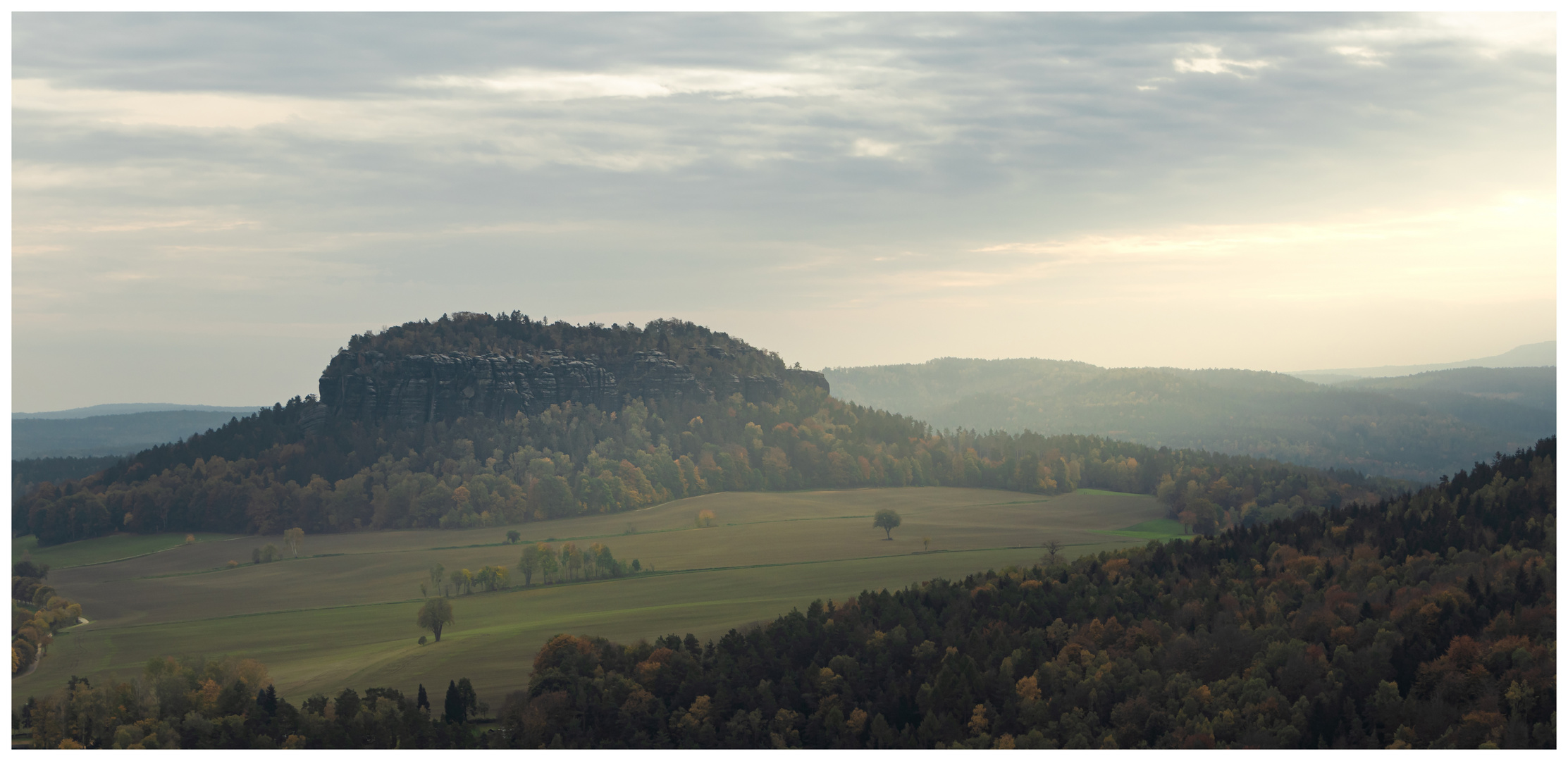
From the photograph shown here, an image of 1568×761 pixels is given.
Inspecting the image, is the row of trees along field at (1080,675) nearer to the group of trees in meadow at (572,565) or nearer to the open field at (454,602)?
the open field at (454,602)

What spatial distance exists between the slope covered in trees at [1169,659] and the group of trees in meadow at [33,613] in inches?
2365

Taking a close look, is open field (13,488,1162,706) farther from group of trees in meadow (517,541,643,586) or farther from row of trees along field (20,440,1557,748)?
row of trees along field (20,440,1557,748)

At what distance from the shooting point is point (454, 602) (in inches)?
6230

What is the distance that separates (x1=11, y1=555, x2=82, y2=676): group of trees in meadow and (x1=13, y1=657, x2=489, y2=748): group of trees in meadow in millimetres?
23130

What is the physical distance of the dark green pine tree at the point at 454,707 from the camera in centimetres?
10150

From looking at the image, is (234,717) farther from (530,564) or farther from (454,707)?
(530,564)

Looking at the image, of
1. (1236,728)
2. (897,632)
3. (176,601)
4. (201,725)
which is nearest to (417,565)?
(176,601)

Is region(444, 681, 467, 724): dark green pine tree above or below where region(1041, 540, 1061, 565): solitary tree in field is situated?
below

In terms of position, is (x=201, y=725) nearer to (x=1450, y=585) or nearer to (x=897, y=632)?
(x=897, y=632)

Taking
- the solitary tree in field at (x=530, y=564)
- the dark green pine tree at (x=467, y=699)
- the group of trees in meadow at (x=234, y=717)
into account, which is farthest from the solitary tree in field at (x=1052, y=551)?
the group of trees in meadow at (x=234, y=717)

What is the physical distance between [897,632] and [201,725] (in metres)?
61.9

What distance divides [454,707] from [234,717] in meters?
17.8

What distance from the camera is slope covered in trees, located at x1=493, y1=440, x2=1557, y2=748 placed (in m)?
87.1

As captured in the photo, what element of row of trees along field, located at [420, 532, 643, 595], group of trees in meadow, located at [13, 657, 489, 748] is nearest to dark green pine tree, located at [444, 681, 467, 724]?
group of trees in meadow, located at [13, 657, 489, 748]
